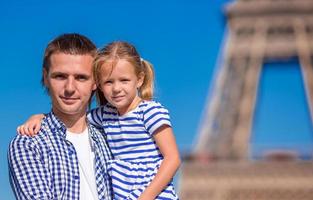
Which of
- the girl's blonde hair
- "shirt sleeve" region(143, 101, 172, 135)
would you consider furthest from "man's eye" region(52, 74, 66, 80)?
"shirt sleeve" region(143, 101, 172, 135)

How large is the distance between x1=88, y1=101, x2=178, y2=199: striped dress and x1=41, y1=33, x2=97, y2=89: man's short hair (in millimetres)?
360

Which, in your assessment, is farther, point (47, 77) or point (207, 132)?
point (207, 132)

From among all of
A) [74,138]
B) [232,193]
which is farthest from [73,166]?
[232,193]

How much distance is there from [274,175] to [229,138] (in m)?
3.17

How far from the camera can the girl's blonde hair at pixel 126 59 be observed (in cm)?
416

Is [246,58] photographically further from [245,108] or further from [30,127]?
[30,127]

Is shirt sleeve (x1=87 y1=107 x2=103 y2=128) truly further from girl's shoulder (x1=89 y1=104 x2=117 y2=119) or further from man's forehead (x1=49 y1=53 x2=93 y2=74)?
man's forehead (x1=49 y1=53 x2=93 y2=74)

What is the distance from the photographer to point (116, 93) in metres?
4.23

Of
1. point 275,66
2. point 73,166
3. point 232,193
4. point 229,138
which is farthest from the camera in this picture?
point 275,66

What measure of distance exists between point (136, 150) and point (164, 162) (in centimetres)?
19

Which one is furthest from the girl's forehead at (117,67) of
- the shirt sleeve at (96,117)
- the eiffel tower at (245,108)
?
the eiffel tower at (245,108)

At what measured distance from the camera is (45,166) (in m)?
3.91

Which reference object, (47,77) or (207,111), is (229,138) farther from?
(47,77)

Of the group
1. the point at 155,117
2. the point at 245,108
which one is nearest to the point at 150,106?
the point at 155,117
